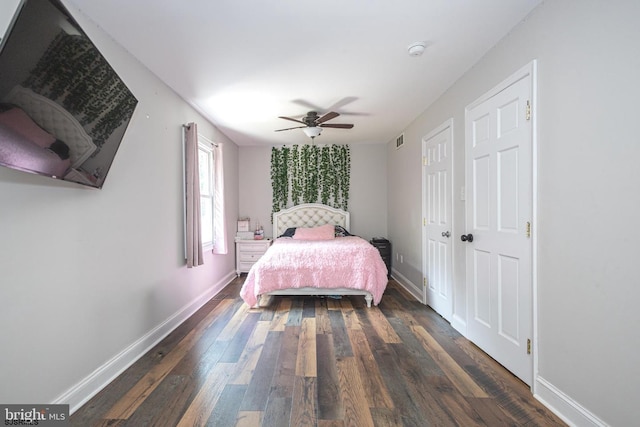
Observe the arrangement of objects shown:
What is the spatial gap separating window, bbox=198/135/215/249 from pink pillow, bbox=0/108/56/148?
272 centimetres

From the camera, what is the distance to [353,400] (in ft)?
5.83

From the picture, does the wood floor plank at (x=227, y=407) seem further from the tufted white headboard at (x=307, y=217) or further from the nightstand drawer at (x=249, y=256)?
the tufted white headboard at (x=307, y=217)

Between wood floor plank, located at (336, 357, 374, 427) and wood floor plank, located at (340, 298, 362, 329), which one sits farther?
wood floor plank, located at (340, 298, 362, 329)

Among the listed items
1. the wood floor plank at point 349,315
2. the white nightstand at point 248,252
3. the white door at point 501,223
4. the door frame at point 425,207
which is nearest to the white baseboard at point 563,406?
the white door at point 501,223

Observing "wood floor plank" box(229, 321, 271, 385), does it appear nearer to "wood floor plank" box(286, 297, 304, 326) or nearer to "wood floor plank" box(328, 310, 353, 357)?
"wood floor plank" box(286, 297, 304, 326)

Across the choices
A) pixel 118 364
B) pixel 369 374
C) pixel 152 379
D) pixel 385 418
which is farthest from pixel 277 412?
pixel 118 364

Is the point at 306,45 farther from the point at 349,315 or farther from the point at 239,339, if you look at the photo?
the point at 349,315

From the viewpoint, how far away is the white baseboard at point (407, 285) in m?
3.88

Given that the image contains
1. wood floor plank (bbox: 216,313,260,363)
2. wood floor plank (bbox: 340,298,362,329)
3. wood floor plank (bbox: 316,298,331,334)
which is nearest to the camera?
wood floor plank (bbox: 216,313,260,363)

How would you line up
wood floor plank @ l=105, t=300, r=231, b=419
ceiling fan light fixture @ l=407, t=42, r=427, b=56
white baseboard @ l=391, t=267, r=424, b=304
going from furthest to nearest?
white baseboard @ l=391, t=267, r=424, b=304 → ceiling fan light fixture @ l=407, t=42, r=427, b=56 → wood floor plank @ l=105, t=300, r=231, b=419

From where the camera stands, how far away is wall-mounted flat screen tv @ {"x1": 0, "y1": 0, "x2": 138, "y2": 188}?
3.87 ft

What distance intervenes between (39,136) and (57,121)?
0.13 metres

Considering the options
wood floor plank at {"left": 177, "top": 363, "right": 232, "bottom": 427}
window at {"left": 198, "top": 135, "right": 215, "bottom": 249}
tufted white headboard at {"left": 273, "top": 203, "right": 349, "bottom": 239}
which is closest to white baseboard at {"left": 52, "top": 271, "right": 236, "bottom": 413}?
wood floor plank at {"left": 177, "top": 363, "right": 232, "bottom": 427}

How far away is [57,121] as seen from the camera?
1.44 m
